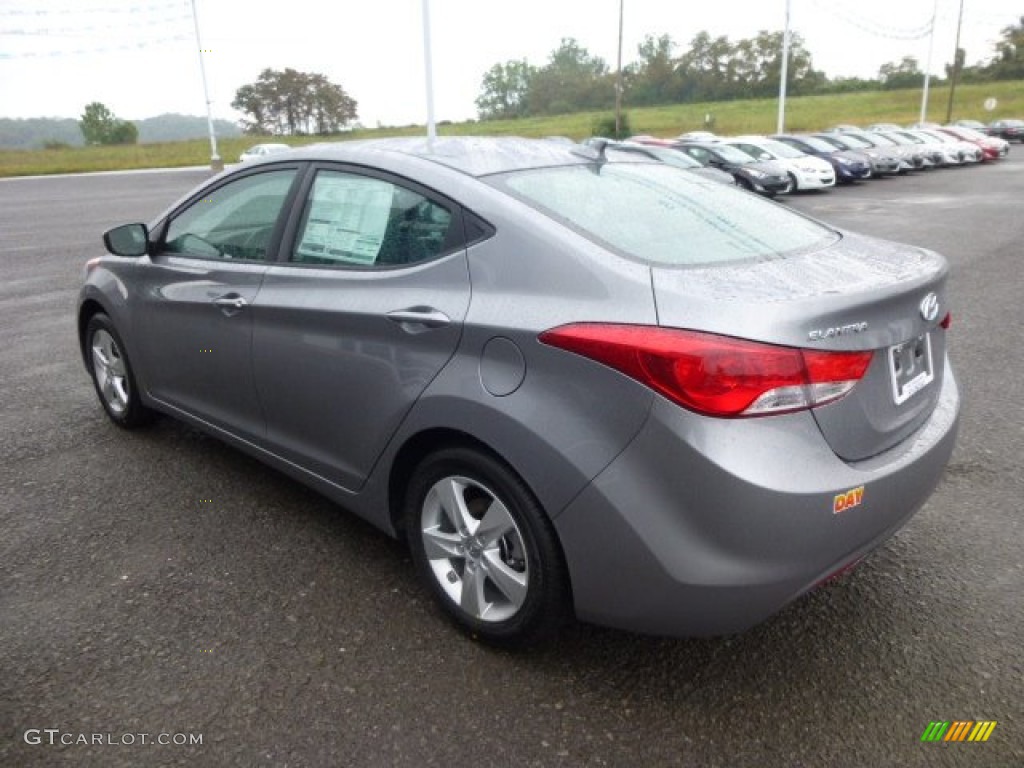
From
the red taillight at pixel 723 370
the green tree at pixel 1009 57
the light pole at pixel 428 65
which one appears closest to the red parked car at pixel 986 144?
the light pole at pixel 428 65

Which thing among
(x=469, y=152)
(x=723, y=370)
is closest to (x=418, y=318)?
(x=469, y=152)

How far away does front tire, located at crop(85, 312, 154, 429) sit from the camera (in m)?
4.26

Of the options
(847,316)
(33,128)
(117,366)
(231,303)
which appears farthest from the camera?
(33,128)

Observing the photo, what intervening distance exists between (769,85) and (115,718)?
357 feet

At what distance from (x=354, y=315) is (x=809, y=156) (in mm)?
21702

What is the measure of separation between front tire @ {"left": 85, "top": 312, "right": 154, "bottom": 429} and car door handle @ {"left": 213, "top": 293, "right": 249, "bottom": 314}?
46.3 inches

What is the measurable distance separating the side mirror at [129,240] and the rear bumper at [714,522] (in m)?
2.72

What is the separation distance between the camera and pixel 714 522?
1993mm

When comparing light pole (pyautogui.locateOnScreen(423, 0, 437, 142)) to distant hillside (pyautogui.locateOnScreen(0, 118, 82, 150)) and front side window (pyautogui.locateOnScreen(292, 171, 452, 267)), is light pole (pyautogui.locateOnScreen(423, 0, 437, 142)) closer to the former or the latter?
front side window (pyautogui.locateOnScreen(292, 171, 452, 267))

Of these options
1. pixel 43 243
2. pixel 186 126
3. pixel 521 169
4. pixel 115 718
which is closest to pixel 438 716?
pixel 115 718

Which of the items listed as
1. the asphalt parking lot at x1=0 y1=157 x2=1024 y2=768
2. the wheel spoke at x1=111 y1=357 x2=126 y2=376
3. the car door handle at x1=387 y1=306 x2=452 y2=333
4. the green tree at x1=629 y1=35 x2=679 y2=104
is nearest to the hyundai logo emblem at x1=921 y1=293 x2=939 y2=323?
the asphalt parking lot at x1=0 y1=157 x2=1024 y2=768

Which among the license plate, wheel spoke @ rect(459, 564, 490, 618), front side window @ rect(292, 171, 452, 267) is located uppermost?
front side window @ rect(292, 171, 452, 267)

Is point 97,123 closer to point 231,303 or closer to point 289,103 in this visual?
point 289,103

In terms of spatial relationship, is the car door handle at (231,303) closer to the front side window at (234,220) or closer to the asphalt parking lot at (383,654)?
the front side window at (234,220)
